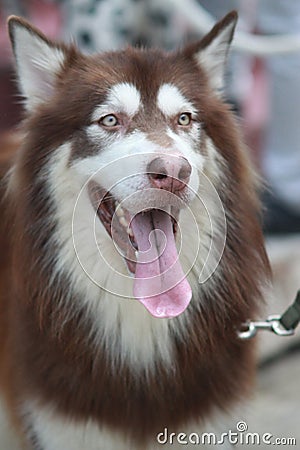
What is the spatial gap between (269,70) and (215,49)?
275 centimetres

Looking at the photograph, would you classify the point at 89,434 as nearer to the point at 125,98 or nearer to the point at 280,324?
the point at 280,324

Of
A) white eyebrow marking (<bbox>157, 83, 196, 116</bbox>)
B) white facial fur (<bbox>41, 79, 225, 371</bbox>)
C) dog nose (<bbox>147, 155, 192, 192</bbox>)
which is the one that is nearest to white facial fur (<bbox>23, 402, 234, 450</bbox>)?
white facial fur (<bbox>41, 79, 225, 371</bbox>)

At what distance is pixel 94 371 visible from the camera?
7.17 ft

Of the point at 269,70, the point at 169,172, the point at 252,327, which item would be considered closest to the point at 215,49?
the point at 169,172

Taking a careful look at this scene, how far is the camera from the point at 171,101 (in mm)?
2068

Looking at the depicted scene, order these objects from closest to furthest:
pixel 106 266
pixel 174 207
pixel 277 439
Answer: pixel 174 207 < pixel 106 266 < pixel 277 439

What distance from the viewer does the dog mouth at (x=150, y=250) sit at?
6.52ft

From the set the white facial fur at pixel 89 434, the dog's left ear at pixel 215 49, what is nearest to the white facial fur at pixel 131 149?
the dog's left ear at pixel 215 49

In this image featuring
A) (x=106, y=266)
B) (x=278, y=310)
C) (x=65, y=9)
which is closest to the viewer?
(x=106, y=266)

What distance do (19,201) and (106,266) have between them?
0.90ft

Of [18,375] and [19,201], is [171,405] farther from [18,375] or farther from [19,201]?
[19,201]

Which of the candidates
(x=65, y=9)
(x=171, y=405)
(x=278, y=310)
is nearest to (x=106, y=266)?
(x=171, y=405)

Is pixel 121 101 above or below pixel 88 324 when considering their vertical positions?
above

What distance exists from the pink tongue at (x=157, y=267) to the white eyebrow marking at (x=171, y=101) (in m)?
0.25
